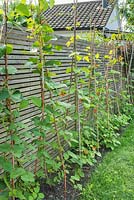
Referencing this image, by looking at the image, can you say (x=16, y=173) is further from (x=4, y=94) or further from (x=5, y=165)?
(x=4, y=94)

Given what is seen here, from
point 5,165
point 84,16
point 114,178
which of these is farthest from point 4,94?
point 84,16

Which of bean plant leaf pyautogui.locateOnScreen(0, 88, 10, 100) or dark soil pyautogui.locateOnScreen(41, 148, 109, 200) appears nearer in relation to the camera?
bean plant leaf pyautogui.locateOnScreen(0, 88, 10, 100)

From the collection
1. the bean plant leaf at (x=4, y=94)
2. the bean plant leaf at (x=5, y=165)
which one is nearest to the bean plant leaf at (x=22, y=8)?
the bean plant leaf at (x=4, y=94)

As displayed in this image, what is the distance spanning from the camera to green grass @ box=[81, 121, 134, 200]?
260 centimetres

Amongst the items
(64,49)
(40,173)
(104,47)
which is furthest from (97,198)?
(104,47)

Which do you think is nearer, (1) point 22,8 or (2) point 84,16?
(1) point 22,8

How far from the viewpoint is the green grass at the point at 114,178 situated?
2.60 metres

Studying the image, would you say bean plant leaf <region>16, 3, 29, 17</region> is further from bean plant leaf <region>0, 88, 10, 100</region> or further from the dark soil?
the dark soil

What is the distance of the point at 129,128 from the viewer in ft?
15.8

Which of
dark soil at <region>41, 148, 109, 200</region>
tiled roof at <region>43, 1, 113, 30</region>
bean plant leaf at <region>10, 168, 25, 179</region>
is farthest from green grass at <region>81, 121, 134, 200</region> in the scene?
tiled roof at <region>43, 1, 113, 30</region>

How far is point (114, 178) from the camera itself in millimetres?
2926

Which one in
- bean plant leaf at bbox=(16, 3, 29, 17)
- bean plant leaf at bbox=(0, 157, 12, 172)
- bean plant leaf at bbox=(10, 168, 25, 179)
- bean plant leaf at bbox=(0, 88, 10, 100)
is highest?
bean plant leaf at bbox=(16, 3, 29, 17)

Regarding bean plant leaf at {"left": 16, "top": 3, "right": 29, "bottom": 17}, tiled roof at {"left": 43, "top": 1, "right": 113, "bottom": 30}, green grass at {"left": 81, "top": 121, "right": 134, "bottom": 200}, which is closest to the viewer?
bean plant leaf at {"left": 16, "top": 3, "right": 29, "bottom": 17}

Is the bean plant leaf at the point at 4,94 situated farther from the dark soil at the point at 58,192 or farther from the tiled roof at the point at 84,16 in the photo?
the tiled roof at the point at 84,16
